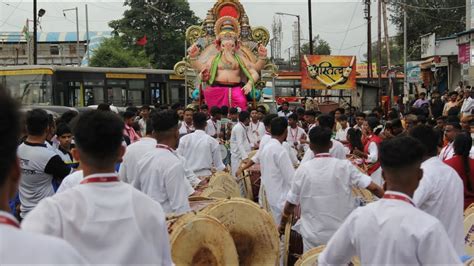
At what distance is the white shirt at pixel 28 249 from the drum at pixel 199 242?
7.27 ft

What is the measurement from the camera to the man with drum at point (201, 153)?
8836 millimetres

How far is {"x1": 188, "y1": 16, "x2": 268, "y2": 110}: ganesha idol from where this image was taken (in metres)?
19.6

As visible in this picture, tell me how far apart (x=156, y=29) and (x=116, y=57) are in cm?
639

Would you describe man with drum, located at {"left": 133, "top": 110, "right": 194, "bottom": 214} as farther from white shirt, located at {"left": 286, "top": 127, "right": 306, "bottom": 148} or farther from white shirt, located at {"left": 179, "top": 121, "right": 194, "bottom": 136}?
white shirt, located at {"left": 286, "top": 127, "right": 306, "bottom": 148}

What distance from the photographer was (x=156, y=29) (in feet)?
188

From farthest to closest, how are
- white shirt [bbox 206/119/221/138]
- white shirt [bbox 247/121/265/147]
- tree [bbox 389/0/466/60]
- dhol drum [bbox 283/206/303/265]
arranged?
tree [bbox 389/0/466/60] < white shirt [bbox 206/119/221/138] < white shirt [bbox 247/121/265/147] < dhol drum [bbox 283/206/303/265]

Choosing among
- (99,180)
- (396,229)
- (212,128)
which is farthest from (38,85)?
(396,229)

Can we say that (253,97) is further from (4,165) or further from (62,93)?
(4,165)

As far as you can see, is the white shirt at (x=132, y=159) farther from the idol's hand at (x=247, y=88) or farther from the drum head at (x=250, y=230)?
the idol's hand at (x=247, y=88)

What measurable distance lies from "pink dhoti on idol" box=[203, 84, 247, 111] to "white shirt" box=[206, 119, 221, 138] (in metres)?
5.68

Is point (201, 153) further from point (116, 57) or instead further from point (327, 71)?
point (116, 57)

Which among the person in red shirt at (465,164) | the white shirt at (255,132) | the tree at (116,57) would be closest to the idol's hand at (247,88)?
the white shirt at (255,132)

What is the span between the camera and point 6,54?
69.8 meters

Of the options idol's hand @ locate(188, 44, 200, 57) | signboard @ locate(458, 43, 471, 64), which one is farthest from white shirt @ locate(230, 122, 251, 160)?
signboard @ locate(458, 43, 471, 64)
